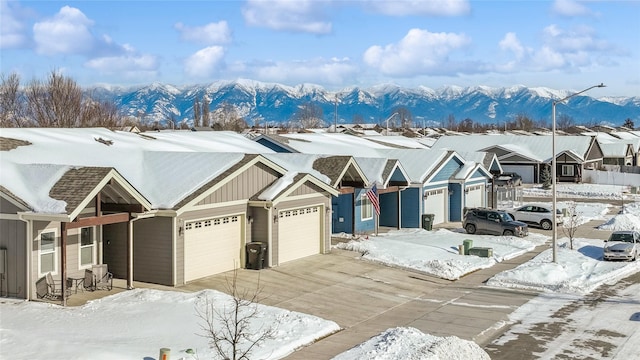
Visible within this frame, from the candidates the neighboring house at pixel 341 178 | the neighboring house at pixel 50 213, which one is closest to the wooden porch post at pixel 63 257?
the neighboring house at pixel 50 213

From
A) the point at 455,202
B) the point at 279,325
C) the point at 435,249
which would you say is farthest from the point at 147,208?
the point at 455,202

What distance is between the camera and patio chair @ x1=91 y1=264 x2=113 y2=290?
22922 millimetres

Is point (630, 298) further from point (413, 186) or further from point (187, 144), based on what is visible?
point (187, 144)

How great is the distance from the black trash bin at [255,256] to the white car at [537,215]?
21747 millimetres

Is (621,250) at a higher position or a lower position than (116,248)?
lower

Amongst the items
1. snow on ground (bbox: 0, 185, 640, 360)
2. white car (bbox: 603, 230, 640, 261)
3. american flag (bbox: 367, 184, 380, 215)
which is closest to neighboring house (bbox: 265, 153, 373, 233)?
american flag (bbox: 367, 184, 380, 215)

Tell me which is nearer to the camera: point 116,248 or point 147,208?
point 147,208

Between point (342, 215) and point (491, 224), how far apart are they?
805 centimetres

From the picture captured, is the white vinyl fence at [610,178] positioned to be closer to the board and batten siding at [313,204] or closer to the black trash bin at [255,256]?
the board and batten siding at [313,204]

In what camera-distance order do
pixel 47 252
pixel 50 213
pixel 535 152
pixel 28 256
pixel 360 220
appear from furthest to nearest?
pixel 535 152 < pixel 360 220 < pixel 47 252 < pixel 28 256 < pixel 50 213

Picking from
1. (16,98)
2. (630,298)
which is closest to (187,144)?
(630,298)

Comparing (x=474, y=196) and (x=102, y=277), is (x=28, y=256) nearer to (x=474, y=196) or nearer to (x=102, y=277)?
(x=102, y=277)

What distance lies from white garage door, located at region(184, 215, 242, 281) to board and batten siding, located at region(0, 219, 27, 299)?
5.36 meters

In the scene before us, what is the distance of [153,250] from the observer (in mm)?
24656
